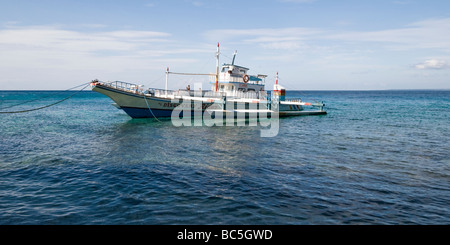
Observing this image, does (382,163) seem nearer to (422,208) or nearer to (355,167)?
(355,167)

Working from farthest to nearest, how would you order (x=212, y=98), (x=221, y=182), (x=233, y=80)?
(x=233, y=80), (x=212, y=98), (x=221, y=182)

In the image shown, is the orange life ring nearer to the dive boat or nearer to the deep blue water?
the dive boat

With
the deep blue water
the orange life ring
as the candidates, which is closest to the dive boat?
the orange life ring

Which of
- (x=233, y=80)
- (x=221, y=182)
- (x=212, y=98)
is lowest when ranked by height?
(x=221, y=182)

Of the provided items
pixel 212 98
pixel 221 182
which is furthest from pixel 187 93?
pixel 221 182

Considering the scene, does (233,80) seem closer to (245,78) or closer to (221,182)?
(245,78)

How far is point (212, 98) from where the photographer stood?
3622 centimetres

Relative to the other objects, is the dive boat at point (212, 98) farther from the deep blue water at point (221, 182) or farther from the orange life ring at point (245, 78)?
the deep blue water at point (221, 182)

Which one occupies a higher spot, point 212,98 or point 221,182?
point 212,98

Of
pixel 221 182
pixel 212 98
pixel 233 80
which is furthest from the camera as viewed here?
pixel 233 80

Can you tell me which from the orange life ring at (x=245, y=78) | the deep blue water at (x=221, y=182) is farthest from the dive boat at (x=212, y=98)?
the deep blue water at (x=221, y=182)

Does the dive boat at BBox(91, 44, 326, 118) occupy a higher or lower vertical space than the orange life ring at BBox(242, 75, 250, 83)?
lower

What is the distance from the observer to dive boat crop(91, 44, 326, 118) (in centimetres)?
3206

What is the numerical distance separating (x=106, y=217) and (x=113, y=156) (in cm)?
837
